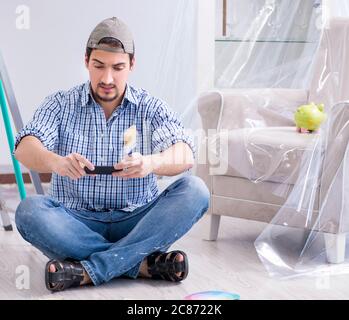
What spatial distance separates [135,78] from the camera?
10.5ft

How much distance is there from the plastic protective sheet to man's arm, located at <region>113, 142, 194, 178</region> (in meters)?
0.34

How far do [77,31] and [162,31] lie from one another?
365 mm

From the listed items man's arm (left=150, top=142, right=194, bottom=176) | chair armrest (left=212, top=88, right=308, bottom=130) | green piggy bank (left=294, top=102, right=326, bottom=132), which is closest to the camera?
man's arm (left=150, top=142, right=194, bottom=176)

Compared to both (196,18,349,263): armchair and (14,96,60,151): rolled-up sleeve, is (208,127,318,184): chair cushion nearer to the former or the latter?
(196,18,349,263): armchair

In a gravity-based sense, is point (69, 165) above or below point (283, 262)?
above

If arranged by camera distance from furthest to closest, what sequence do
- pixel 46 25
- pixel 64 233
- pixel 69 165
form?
pixel 46 25, pixel 64 233, pixel 69 165

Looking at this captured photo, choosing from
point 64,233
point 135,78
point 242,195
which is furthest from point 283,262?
point 135,78

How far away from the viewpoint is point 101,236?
1729 millimetres

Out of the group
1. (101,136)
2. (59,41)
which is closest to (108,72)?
(101,136)

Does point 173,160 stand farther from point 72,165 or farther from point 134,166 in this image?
point 72,165

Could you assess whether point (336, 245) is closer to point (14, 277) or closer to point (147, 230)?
point (147, 230)

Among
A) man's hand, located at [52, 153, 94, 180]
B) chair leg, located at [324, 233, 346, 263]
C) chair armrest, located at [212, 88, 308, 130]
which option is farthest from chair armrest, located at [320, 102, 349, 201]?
man's hand, located at [52, 153, 94, 180]

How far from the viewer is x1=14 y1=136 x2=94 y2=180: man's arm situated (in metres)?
1.53

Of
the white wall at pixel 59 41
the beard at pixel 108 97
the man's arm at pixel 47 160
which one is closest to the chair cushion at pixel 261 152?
the beard at pixel 108 97
